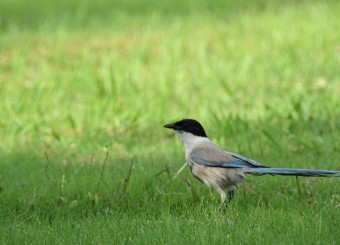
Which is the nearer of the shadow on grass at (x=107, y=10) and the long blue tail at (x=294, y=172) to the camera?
the long blue tail at (x=294, y=172)

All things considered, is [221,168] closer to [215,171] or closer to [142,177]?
[215,171]

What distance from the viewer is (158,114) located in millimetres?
10070

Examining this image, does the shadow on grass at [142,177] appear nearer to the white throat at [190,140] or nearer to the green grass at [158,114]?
the green grass at [158,114]

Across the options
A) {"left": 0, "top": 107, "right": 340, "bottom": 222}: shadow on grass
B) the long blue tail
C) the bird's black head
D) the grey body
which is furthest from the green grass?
the bird's black head

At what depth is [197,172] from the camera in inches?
250

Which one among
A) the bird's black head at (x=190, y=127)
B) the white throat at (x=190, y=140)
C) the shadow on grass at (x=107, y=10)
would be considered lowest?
the white throat at (x=190, y=140)

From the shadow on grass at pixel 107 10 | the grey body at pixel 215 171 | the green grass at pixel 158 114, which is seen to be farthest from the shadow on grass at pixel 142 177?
the shadow on grass at pixel 107 10

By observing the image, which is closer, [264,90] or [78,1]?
[264,90]

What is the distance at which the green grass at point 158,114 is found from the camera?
5.67 metres

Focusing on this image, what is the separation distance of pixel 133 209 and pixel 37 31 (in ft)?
24.9

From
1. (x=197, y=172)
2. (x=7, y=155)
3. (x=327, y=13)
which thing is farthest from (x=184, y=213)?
(x=327, y=13)

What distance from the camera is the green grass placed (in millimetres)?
5672

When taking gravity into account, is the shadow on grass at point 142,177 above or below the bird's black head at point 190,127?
below

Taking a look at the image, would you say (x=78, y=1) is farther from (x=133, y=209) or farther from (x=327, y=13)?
(x=133, y=209)
